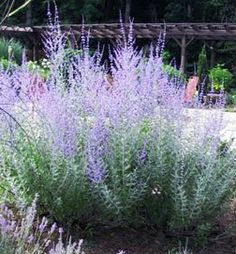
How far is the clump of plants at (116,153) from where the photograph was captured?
3.06 meters

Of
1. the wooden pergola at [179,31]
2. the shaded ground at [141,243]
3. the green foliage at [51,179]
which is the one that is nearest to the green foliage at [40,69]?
the green foliage at [51,179]

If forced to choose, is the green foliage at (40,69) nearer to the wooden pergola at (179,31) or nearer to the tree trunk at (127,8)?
the wooden pergola at (179,31)

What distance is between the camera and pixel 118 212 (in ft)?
9.98

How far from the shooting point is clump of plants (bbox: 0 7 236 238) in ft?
10.1

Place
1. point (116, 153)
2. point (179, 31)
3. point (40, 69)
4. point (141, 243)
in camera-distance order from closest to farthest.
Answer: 1. point (116, 153)
2. point (141, 243)
3. point (40, 69)
4. point (179, 31)

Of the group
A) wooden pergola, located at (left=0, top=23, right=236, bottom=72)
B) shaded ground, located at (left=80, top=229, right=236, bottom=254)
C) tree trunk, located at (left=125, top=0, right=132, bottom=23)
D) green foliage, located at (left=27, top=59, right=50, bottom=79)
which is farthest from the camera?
tree trunk, located at (left=125, top=0, right=132, bottom=23)

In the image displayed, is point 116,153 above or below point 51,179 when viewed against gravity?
above

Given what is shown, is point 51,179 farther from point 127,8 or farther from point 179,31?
point 127,8

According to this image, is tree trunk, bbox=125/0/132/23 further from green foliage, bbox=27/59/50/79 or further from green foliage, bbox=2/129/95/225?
green foliage, bbox=2/129/95/225

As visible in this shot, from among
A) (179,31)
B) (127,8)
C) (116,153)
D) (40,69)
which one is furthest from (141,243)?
(127,8)

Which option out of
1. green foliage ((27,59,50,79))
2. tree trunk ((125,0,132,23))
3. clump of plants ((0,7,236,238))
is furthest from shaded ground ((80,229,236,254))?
tree trunk ((125,0,132,23))

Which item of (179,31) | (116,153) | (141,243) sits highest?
(116,153)

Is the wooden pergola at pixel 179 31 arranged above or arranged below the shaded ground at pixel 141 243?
below

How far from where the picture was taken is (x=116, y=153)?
3.08 meters
